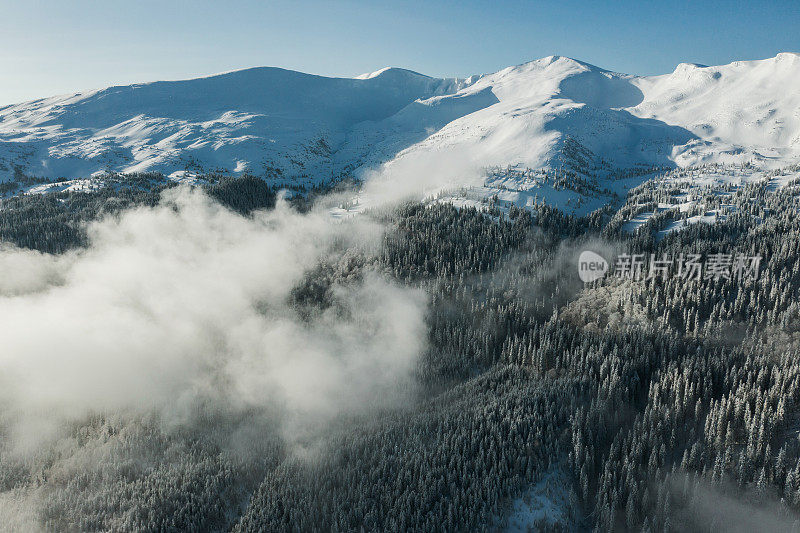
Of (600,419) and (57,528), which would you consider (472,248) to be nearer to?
(600,419)

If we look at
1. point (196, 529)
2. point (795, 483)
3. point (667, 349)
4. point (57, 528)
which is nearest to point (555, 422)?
point (795, 483)
